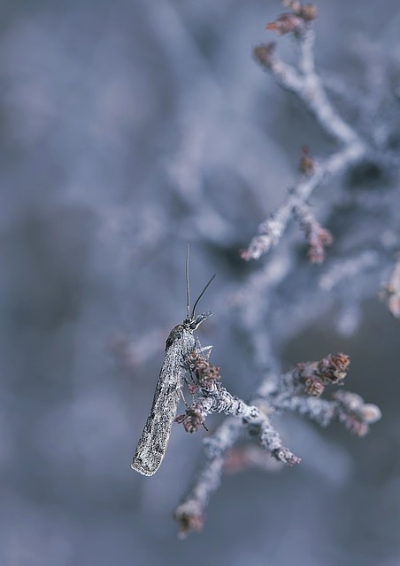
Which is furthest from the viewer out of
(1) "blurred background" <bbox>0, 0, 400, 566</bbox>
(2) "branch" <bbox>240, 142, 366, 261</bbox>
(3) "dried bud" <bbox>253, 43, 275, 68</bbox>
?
(1) "blurred background" <bbox>0, 0, 400, 566</bbox>

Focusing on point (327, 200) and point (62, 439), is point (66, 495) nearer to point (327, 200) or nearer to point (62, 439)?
point (62, 439)

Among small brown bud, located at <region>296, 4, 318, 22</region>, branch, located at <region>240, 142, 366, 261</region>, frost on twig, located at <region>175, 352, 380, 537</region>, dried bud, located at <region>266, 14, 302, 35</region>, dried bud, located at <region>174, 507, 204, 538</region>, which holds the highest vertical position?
small brown bud, located at <region>296, 4, 318, 22</region>

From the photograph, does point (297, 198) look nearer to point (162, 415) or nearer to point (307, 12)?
point (307, 12)

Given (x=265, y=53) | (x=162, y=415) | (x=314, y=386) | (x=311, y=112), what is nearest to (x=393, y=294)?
(x=314, y=386)

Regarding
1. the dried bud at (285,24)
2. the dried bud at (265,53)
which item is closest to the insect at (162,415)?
the dried bud at (265,53)

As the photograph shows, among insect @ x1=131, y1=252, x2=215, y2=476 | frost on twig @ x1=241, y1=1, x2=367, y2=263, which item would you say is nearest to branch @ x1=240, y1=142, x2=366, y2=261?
frost on twig @ x1=241, y1=1, x2=367, y2=263

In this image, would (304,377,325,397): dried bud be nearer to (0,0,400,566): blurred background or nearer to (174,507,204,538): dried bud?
(174,507,204,538): dried bud

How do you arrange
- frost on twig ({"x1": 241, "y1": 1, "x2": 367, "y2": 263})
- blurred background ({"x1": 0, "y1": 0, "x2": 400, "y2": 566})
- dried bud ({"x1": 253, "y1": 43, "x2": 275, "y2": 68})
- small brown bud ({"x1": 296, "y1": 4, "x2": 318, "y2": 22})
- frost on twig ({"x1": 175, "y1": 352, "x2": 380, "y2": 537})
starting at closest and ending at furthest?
1. frost on twig ({"x1": 175, "y1": 352, "x2": 380, "y2": 537})
2. frost on twig ({"x1": 241, "y1": 1, "x2": 367, "y2": 263})
3. small brown bud ({"x1": 296, "y1": 4, "x2": 318, "y2": 22})
4. dried bud ({"x1": 253, "y1": 43, "x2": 275, "y2": 68})
5. blurred background ({"x1": 0, "y1": 0, "x2": 400, "y2": 566})

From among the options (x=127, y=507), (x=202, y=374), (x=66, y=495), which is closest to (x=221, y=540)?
(x=127, y=507)
